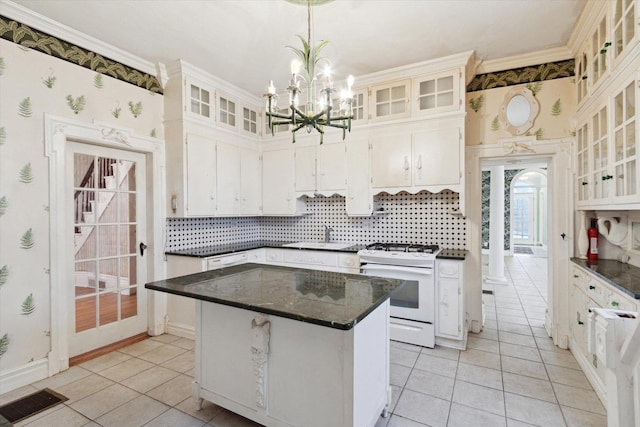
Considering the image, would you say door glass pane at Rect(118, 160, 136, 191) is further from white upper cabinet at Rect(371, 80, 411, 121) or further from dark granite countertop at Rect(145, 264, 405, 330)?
white upper cabinet at Rect(371, 80, 411, 121)

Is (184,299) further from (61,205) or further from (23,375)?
(61,205)

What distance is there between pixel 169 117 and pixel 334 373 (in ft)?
10.4

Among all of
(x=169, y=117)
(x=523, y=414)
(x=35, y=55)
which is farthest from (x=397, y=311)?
(x=35, y=55)

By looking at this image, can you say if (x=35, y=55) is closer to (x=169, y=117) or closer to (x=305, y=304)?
(x=169, y=117)

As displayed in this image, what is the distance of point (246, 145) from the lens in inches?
165

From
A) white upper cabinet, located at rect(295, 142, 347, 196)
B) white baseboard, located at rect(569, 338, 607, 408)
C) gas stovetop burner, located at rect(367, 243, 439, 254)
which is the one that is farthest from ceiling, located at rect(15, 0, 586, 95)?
white baseboard, located at rect(569, 338, 607, 408)

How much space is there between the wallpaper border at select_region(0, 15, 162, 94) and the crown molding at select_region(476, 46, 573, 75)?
356 centimetres

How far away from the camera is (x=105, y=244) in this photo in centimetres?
315

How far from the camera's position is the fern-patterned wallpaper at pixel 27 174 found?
2385 mm

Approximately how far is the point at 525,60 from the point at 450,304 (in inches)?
102

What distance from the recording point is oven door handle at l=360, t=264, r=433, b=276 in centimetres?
306

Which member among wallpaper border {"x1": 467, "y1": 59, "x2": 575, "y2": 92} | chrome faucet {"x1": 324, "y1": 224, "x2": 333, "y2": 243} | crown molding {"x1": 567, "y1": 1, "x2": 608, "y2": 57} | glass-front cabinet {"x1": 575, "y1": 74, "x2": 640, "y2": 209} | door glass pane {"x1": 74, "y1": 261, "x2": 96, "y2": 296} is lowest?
door glass pane {"x1": 74, "y1": 261, "x2": 96, "y2": 296}

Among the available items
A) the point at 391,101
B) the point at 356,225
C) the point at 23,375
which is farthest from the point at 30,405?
the point at 391,101

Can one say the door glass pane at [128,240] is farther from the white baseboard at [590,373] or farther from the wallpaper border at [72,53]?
the white baseboard at [590,373]
